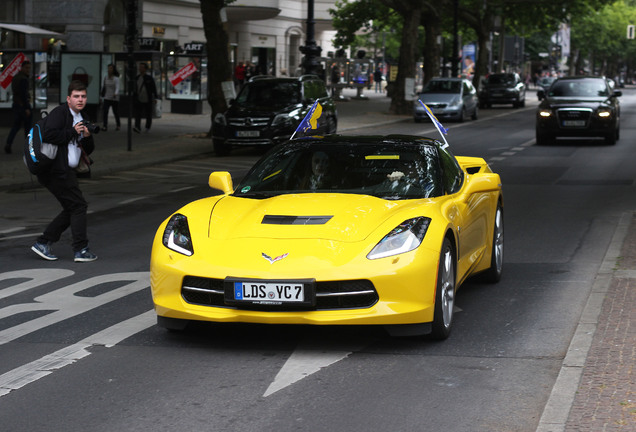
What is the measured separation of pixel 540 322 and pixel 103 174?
13809 millimetres

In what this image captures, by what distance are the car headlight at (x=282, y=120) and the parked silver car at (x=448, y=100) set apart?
14.3 metres

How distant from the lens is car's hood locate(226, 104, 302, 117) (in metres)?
24.8

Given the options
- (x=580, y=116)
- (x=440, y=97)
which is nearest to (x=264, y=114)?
(x=580, y=116)

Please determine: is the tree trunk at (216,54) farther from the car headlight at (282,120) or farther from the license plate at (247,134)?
the car headlight at (282,120)

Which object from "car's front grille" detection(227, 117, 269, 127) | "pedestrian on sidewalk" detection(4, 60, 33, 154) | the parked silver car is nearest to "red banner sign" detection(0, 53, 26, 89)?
"pedestrian on sidewalk" detection(4, 60, 33, 154)

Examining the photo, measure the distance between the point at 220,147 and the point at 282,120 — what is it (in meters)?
1.52

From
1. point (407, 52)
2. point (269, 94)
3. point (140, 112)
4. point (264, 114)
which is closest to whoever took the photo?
point (264, 114)

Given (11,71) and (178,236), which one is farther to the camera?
(11,71)

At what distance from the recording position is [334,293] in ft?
21.3

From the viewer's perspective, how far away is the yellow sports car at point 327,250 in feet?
21.3

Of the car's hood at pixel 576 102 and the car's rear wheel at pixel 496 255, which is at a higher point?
the car's hood at pixel 576 102

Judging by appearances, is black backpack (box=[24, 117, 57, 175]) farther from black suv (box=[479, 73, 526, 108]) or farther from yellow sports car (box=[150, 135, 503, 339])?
black suv (box=[479, 73, 526, 108])

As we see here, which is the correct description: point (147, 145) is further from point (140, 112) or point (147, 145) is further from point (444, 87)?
point (444, 87)

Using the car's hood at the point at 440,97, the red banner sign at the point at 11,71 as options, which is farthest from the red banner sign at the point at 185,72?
the red banner sign at the point at 11,71
